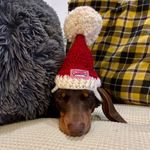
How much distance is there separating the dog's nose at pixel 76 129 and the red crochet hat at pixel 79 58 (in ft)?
0.57

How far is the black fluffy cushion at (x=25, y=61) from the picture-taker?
2.21ft

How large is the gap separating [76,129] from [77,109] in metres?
0.11

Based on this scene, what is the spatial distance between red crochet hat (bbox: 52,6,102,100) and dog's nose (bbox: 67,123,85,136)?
0.17 m

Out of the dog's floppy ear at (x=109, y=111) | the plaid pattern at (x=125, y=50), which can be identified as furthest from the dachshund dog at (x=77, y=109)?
the plaid pattern at (x=125, y=50)

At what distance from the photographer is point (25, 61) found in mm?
716

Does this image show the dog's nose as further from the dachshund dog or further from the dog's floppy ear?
the dog's floppy ear

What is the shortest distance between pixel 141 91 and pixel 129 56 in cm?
27

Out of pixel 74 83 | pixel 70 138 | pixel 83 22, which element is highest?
pixel 83 22

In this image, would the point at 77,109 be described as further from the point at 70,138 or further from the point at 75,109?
the point at 70,138

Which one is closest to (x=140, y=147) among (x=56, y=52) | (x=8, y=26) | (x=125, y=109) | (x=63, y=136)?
(x=63, y=136)

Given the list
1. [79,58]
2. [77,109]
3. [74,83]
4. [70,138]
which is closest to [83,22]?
[79,58]

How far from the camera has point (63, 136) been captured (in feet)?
2.06

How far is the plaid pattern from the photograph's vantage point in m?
1.07

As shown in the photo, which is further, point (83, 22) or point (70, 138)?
point (83, 22)
